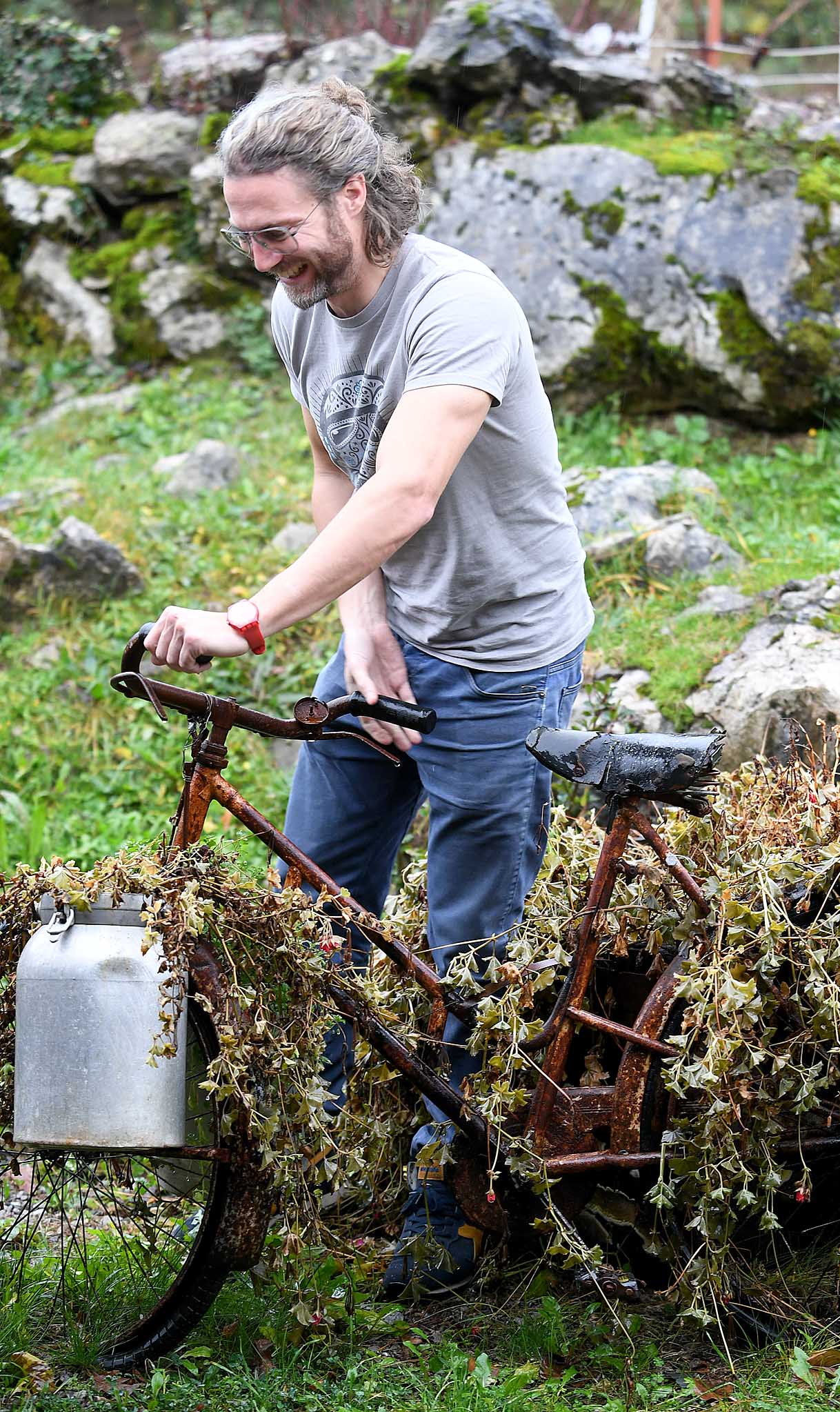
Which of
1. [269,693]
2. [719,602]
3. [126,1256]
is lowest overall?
[269,693]

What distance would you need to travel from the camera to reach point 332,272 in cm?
237

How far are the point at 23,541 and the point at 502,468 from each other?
3.91 m

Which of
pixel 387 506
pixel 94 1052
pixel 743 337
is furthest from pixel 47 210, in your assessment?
pixel 94 1052

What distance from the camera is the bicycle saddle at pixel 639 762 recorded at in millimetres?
2316

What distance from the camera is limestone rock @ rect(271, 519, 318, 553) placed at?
5887 mm

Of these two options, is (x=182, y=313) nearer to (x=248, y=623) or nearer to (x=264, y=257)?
(x=264, y=257)

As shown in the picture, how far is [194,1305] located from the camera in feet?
7.68

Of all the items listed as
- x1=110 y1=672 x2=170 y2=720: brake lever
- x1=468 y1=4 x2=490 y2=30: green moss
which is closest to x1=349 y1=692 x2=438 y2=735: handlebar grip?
x1=110 y1=672 x2=170 y2=720: brake lever

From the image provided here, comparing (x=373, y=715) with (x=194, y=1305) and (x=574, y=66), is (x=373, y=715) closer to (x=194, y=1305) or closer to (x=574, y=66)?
(x=194, y=1305)

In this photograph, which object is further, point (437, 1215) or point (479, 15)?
point (479, 15)

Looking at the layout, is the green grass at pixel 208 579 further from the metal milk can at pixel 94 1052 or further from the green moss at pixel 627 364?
the metal milk can at pixel 94 1052

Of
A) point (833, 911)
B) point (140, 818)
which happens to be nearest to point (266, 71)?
point (140, 818)

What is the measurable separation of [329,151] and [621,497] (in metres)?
3.40

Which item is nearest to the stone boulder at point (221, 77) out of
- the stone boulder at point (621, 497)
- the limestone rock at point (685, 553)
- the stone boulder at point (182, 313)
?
the stone boulder at point (182, 313)
